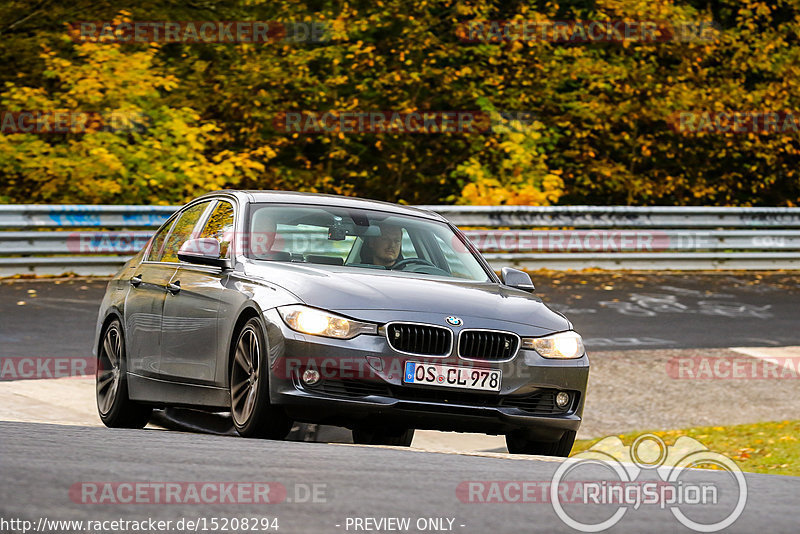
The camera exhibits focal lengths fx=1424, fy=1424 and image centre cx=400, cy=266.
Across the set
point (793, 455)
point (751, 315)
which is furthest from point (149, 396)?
point (751, 315)

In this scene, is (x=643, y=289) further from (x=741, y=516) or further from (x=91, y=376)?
(x=741, y=516)

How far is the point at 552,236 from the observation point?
20.4 meters

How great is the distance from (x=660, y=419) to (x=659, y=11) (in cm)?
1624

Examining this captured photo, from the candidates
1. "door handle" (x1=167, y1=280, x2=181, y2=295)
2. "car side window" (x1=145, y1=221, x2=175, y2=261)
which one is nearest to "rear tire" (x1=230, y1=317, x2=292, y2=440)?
"door handle" (x1=167, y1=280, x2=181, y2=295)

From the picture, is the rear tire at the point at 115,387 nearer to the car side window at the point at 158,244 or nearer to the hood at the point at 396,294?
the car side window at the point at 158,244

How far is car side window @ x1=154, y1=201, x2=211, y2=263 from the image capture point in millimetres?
9373

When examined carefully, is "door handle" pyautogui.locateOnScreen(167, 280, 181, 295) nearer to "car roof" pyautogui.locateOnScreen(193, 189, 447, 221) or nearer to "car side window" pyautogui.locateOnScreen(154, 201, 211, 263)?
"car side window" pyautogui.locateOnScreen(154, 201, 211, 263)

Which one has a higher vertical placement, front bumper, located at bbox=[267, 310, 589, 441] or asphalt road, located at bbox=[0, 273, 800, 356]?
front bumper, located at bbox=[267, 310, 589, 441]

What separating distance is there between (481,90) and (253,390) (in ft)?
62.8

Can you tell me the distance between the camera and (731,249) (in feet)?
70.9

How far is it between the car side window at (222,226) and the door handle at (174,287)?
0.36 meters

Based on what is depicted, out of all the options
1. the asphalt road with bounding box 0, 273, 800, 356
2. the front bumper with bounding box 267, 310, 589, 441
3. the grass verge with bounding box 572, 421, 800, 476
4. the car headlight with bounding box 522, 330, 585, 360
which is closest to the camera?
the front bumper with bounding box 267, 310, 589, 441

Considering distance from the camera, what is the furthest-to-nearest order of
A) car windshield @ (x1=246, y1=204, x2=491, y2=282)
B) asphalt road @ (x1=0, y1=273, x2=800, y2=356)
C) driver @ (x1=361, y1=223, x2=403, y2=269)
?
asphalt road @ (x1=0, y1=273, x2=800, y2=356) < driver @ (x1=361, y1=223, x2=403, y2=269) < car windshield @ (x1=246, y1=204, x2=491, y2=282)

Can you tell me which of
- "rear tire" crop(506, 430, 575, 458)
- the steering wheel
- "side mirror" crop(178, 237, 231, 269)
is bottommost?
"rear tire" crop(506, 430, 575, 458)
